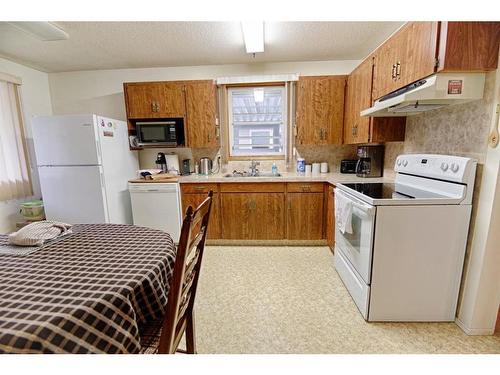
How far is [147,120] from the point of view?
3285 millimetres

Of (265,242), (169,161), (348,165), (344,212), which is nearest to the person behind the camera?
(344,212)

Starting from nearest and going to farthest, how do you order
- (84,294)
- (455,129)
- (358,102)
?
(84,294)
(455,129)
(358,102)

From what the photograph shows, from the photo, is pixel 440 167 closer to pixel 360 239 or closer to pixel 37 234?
pixel 360 239

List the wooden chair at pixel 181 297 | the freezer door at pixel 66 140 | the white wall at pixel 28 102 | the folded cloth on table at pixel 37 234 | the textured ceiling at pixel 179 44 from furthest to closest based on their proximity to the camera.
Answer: the white wall at pixel 28 102 < the freezer door at pixel 66 140 < the textured ceiling at pixel 179 44 < the folded cloth on table at pixel 37 234 < the wooden chair at pixel 181 297

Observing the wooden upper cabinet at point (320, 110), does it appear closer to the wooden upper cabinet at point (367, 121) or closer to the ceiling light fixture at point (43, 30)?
the wooden upper cabinet at point (367, 121)

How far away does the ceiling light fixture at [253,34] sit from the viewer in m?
2.12

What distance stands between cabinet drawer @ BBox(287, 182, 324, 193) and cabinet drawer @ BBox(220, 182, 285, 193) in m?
0.11

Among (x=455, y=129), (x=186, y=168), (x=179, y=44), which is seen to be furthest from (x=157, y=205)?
(x=455, y=129)

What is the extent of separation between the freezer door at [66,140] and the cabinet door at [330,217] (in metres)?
2.75

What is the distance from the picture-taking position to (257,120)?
348cm

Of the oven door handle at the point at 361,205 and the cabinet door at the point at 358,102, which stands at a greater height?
the cabinet door at the point at 358,102

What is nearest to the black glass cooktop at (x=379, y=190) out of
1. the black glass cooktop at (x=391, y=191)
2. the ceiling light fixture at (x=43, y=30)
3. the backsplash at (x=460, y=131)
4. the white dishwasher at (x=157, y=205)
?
the black glass cooktop at (x=391, y=191)

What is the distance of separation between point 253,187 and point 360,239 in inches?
57.4

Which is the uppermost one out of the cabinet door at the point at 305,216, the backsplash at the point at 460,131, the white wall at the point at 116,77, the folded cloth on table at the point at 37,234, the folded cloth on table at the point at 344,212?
the white wall at the point at 116,77
